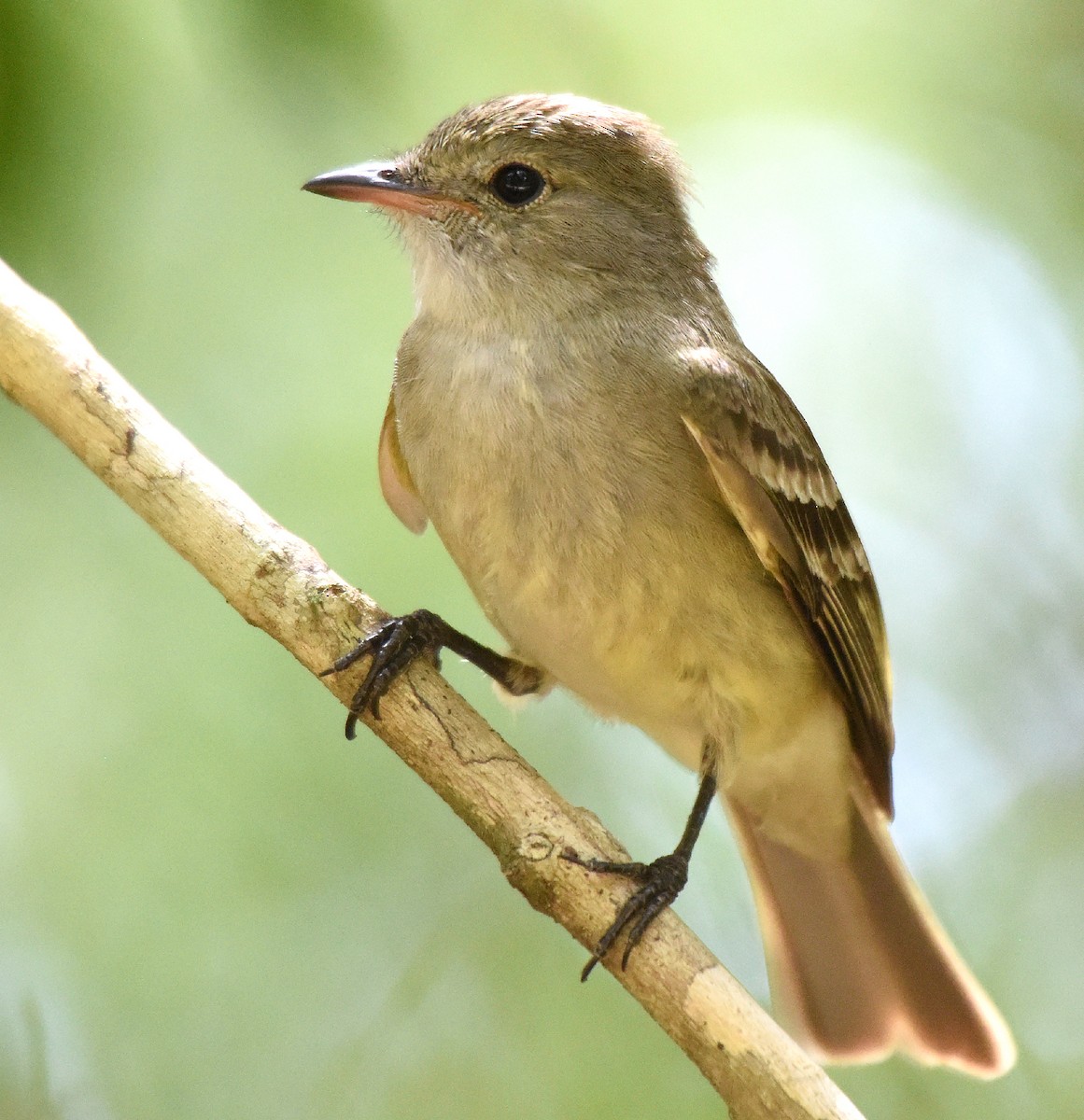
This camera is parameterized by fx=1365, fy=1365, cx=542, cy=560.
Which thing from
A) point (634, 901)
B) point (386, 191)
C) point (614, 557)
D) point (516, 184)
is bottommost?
point (634, 901)

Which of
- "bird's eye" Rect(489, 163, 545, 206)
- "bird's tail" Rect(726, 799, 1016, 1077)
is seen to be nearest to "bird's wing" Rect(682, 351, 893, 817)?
"bird's tail" Rect(726, 799, 1016, 1077)

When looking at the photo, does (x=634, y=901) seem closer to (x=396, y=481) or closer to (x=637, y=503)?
(x=637, y=503)

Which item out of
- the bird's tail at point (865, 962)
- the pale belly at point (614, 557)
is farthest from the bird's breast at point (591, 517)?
the bird's tail at point (865, 962)

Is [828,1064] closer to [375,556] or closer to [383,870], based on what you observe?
[383,870]

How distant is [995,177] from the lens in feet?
16.3

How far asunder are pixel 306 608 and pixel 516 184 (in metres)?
1.18

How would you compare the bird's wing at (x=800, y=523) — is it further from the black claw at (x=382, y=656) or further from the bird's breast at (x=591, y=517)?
the black claw at (x=382, y=656)

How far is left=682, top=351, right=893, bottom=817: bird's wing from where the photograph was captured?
117 inches

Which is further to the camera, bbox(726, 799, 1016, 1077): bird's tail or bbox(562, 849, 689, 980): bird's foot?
bbox(726, 799, 1016, 1077): bird's tail

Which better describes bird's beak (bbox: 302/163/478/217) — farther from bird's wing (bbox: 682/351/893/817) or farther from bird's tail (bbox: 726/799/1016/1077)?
bird's tail (bbox: 726/799/1016/1077)

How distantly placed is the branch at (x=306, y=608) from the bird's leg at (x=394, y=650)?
3cm

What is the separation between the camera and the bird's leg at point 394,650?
264cm

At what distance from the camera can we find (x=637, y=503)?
9.25 ft

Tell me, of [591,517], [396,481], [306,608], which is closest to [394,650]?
[306,608]
